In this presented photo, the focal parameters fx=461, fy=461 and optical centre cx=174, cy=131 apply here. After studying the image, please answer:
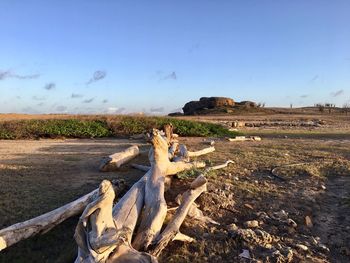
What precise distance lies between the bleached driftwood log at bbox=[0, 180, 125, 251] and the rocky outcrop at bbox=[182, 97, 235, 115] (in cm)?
2586

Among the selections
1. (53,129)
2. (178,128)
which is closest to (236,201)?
(178,128)

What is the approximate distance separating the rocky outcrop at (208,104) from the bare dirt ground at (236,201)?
69.2 feet

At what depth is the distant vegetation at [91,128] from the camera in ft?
45.2

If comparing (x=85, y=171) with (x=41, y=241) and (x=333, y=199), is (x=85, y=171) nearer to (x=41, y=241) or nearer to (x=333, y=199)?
(x=41, y=241)

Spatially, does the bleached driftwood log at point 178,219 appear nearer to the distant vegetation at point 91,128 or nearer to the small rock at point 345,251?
the small rock at point 345,251

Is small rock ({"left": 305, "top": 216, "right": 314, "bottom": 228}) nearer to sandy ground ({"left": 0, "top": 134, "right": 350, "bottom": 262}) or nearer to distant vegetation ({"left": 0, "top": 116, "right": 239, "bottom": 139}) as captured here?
sandy ground ({"left": 0, "top": 134, "right": 350, "bottom": 262})

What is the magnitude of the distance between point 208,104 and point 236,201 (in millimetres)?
25779

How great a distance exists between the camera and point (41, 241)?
209 inches

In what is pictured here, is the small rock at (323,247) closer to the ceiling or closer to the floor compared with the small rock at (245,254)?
closer to the floor

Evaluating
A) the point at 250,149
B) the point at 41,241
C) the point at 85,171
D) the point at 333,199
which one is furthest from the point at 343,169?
the point at 41,241

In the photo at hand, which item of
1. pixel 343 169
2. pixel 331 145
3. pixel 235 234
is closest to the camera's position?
→ pixel 235 234

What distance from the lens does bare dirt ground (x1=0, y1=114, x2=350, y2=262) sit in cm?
512

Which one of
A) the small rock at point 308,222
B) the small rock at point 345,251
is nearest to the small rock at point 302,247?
the small rock at point 345,251

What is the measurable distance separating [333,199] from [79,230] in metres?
4.25
